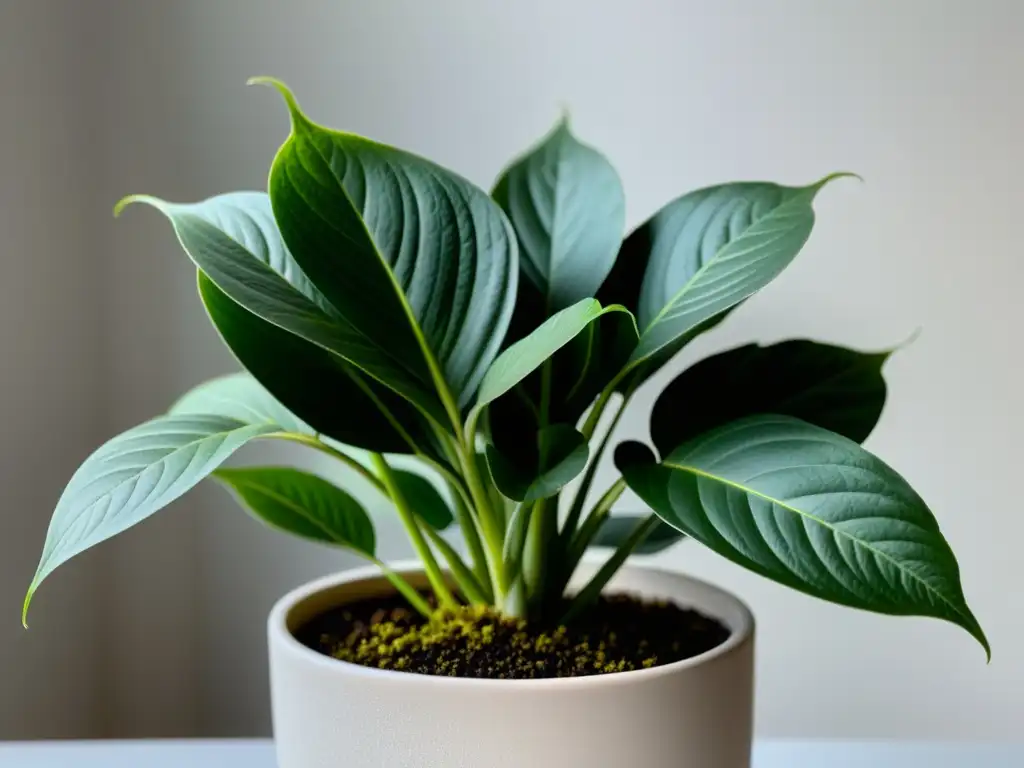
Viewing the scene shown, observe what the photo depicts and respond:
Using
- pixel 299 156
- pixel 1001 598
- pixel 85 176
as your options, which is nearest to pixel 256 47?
pixel 85 176

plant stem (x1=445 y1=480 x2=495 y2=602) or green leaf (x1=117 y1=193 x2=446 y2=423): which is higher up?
green leaf (x1=117 y1=193 x2=446 y2=423)

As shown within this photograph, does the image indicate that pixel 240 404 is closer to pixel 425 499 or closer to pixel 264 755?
pixel 425 499

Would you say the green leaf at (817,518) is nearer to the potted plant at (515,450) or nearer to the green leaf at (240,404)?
the potted plant at (515,450)

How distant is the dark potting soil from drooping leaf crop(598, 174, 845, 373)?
185mm

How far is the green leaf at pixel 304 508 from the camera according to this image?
2.36ft

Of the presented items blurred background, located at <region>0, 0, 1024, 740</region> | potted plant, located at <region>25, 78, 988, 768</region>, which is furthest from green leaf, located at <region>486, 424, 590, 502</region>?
blurred background, located at <region>0, 0, 1024, 740</region>

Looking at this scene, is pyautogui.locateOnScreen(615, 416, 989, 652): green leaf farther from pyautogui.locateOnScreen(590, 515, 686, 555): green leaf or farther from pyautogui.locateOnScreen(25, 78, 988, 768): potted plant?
pyautogui.locateOnScreen(590, 515, 686, 555): green leaf

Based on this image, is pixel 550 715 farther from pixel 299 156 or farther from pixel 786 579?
pixel 299 156

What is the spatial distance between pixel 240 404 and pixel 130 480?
22 cm

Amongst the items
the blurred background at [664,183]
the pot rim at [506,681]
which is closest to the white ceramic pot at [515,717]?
the pot rim at [506,681]

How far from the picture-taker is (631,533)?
0.73 meters

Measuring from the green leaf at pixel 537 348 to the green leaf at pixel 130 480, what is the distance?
0.15 m

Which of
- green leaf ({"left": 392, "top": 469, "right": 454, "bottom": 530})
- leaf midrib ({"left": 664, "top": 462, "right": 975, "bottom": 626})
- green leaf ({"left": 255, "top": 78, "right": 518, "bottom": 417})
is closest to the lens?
leaf midrib ({"left": 664, "top": 462, "right": 975, "bottom": 626})

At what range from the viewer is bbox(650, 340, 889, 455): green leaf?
645 millimetres
